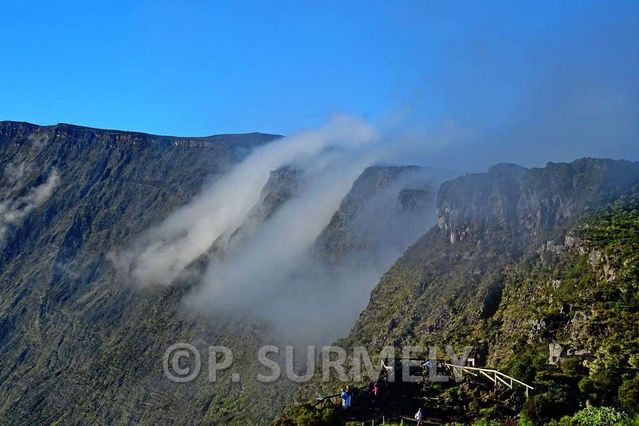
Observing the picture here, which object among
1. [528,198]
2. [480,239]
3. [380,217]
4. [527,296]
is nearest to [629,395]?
[527,296]

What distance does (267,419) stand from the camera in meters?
103

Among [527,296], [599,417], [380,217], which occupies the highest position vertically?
[380,217]

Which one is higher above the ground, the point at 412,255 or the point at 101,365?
the point at 412,255

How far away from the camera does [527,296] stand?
71.5 metres

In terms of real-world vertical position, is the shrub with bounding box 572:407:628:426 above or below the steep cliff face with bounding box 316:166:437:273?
below

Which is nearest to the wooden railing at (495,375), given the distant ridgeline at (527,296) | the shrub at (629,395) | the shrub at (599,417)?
the distant ridgeline at (527,296)

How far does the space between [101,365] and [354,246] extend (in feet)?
205

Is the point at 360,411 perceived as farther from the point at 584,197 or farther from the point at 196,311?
the point at 196,311

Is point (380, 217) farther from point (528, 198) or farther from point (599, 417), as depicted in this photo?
point (599, 417)

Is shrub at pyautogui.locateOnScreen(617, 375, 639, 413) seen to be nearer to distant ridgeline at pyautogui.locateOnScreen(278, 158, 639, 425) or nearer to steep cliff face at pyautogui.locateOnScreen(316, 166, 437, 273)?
distant ridgeline at pyautogui.locateOnScreen(278, 158, 639, 425)

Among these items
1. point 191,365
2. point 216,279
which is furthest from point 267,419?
point 216,279

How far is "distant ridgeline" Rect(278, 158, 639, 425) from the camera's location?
41.2 m

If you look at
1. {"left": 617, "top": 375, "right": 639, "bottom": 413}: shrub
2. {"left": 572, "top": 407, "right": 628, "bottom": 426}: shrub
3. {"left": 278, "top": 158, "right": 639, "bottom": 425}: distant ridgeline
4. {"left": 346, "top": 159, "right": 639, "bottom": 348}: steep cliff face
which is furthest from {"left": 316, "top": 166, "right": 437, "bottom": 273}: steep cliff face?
{"left": 572, "top": 407, "right": 628, "bottom": 426}: shrub

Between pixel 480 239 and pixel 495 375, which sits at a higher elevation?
pixel 480 239
